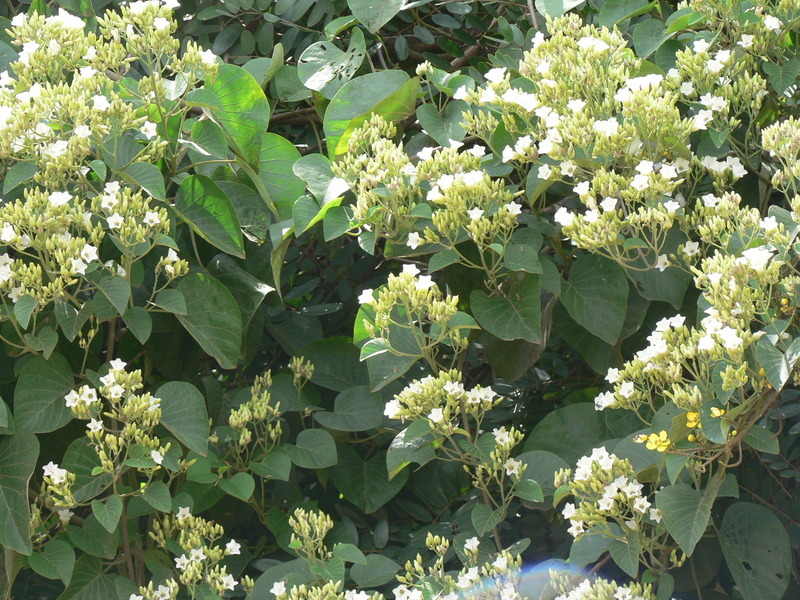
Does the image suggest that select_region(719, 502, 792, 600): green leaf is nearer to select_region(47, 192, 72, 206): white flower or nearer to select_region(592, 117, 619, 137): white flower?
select_region(592, 117, 619, 137): white flower

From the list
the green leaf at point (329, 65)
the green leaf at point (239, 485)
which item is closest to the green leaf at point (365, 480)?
the green leaf at point (239, 485)

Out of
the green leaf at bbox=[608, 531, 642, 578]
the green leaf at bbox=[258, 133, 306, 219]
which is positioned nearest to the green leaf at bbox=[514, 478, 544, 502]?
the green leaf at bbox=[608, 531, 642, 578]

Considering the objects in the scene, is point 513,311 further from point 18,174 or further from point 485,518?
point 18,174

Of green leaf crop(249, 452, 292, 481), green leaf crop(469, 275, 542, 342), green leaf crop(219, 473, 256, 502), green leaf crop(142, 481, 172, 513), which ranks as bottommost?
green leaf crop(249, 452, 292, 481)

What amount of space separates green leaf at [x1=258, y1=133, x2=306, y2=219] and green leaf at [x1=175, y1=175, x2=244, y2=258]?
20 cm

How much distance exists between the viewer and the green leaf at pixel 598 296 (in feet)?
5.82

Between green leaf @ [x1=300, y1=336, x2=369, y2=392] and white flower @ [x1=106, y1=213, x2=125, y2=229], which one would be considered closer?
white flower @ [x1=106, y1=213, x2=125, y2=229]

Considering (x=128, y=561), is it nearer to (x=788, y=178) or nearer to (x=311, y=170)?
(x=311, y=170)

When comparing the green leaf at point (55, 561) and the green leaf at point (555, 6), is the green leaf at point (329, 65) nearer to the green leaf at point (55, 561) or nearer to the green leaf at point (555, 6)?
the green leaf at point (555, 6)

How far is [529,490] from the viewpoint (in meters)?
1.63

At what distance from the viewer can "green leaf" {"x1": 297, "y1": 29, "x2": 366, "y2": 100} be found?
2.09 meters

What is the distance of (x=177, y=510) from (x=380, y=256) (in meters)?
0.74

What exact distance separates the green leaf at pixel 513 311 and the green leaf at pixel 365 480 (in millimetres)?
388

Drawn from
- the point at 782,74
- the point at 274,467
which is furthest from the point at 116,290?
the point at 782,74
